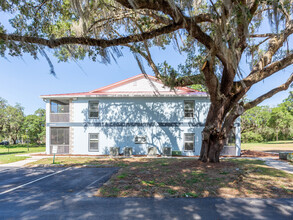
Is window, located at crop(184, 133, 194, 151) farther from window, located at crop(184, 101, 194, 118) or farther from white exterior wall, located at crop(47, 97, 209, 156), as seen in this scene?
window, located at crop(184, 101, 194, 118)

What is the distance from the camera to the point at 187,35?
7.68 meters

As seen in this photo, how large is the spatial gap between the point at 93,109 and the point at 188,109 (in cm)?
831

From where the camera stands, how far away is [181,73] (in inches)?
356

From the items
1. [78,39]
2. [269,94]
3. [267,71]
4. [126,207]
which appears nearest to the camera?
[126,207]

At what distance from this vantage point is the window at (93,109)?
16.0 metres

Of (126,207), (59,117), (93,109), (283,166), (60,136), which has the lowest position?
(283,166)

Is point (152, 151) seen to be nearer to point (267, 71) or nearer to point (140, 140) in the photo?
point (140, 140)

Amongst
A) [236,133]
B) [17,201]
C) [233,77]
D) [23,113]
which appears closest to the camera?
[17,201]

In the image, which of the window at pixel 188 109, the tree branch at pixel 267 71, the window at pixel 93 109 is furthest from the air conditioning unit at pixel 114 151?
the tree branch at pixel 267 71

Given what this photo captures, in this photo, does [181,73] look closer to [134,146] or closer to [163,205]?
[163,205]

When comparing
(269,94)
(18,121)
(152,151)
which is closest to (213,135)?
(269,94)

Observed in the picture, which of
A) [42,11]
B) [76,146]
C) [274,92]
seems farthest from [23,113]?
[274,92]

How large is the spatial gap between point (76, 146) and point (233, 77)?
44.1 feet

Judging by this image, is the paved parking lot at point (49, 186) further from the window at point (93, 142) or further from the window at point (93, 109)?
the window at point (93, 109)
